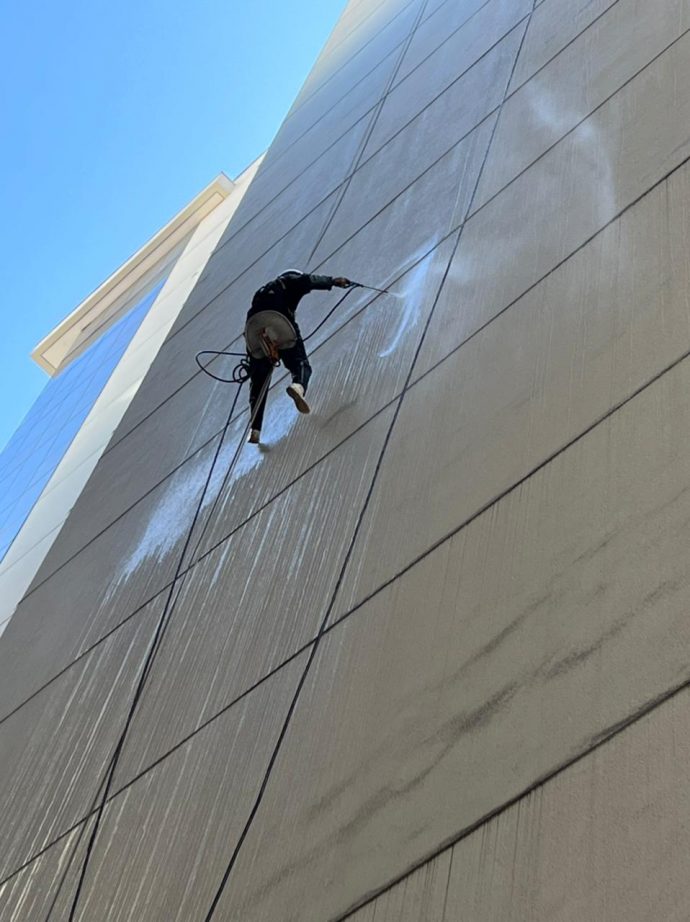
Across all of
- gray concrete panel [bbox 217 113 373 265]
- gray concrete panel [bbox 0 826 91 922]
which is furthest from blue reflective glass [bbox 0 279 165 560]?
gray concrete panel [bbox 0 826 91 922]

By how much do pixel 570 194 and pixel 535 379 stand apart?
1.08 metres

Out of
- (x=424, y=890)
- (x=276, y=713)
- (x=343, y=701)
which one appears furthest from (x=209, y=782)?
(x=424, y=890)

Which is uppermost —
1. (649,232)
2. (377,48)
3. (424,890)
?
(377,48)

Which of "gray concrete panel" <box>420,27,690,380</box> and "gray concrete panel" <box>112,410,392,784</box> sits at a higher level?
"gray concrete panel" <box>420,27,690,380</box>

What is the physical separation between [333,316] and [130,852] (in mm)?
2732

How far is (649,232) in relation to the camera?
131 inches

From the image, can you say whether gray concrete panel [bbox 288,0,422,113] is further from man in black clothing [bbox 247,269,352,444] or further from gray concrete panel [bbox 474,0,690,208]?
man in black clothing [bbox 247,269,352,444]

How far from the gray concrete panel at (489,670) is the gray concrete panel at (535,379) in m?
0.13

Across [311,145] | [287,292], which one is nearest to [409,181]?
[287,292]

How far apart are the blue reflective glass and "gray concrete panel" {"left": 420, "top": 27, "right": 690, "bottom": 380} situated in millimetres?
6826

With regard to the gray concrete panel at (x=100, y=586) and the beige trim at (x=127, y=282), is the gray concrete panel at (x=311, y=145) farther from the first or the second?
the beige trim at (x=127, y=282)

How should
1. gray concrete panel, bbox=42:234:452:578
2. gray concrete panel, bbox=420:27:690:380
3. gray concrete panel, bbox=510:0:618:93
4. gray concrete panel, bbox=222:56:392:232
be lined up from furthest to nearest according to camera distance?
1. gray concrete panel, bbox=222:56:392:232
2. gray concrete panel, bbox=510:0:618:93
3. gray concrete panel, bbox=42:234:452:578
4. gray concrete panel, bbox=420:27:690:380

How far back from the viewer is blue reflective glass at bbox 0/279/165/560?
1101cm

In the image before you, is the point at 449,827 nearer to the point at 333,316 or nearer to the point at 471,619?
the point at 471,619
